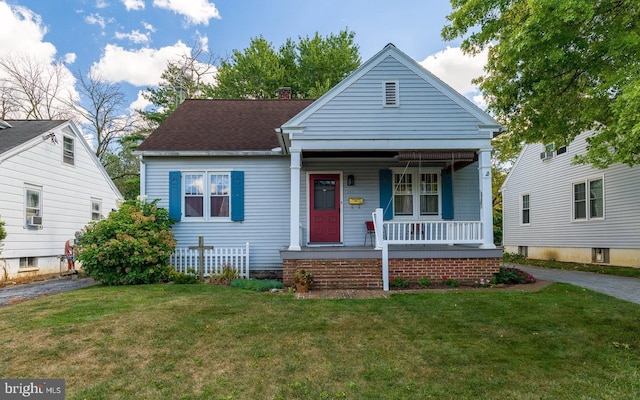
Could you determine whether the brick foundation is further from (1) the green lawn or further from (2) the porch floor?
(1) the green lawn

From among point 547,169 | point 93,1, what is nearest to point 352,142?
point 547,169

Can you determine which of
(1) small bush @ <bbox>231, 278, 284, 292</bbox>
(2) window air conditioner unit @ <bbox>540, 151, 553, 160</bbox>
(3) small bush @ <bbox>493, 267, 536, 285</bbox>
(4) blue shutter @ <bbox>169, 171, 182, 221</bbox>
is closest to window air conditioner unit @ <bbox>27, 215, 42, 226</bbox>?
(4) blue shutter @ <bbox>169, 171, 182, 221</bbox>

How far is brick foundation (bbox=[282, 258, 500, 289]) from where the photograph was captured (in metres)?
8.01

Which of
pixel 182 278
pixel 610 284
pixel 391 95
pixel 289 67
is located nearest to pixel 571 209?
pixel 610 284

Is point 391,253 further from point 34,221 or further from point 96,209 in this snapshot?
point 96,209

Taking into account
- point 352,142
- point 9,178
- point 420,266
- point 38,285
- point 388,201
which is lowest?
point 38,285

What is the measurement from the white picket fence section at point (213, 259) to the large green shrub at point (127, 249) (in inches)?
18.9

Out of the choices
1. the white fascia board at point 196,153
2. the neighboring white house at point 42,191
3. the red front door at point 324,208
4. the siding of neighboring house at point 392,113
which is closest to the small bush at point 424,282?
the red front door at point 324,208

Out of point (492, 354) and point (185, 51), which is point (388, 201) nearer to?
point (492, 354)

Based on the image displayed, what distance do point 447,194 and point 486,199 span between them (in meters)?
1.67

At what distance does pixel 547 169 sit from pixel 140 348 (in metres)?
16.0

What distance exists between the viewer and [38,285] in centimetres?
956

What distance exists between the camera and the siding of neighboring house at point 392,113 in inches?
334

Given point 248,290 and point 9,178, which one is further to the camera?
point 9,178
